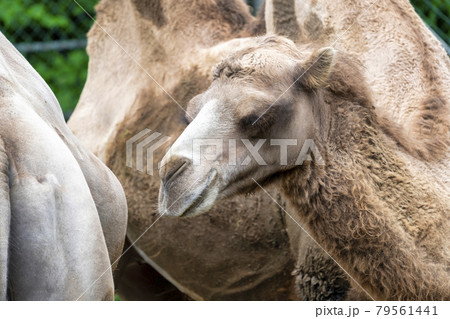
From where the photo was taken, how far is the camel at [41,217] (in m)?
1.85

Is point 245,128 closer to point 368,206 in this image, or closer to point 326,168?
point 326,168

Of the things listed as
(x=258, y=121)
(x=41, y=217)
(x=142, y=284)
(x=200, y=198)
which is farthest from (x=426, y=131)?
(x=142, y=284)

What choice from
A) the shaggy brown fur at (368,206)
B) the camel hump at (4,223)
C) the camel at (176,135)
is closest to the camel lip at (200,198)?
the shaggy brown fur at (368,206)

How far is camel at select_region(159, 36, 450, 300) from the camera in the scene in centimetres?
251

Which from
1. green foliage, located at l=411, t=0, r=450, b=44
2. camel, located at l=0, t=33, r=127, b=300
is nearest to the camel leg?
camel, located at l=0, t=33, r=127, b=300

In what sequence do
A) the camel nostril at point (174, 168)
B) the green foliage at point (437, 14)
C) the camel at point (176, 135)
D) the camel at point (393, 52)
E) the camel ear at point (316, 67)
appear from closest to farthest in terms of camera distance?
1. the camel nostril at point (174, 168)
2. the camel ear at point (316, 67)
3. the camel at point (393, 52)
4. the camel at point (176, 135)
5. the green foliage at point (437, 14)

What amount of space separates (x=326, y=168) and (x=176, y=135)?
105cm

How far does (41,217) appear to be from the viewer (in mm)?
1871

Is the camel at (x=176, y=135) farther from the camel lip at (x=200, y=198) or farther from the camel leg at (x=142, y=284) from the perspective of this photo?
the camel lip at (x=200, y=198)

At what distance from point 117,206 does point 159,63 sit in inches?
58.4

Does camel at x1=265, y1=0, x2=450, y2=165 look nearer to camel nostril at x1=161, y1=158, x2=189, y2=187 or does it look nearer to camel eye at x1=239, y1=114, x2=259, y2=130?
camel eye at x1=239, y1=114, x2=259, y2=130

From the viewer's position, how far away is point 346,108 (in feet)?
8.84

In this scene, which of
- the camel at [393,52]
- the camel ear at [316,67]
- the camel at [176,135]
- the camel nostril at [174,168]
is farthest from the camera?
the camel at [176,135]

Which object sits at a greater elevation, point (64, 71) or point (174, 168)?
point (174, 168)
